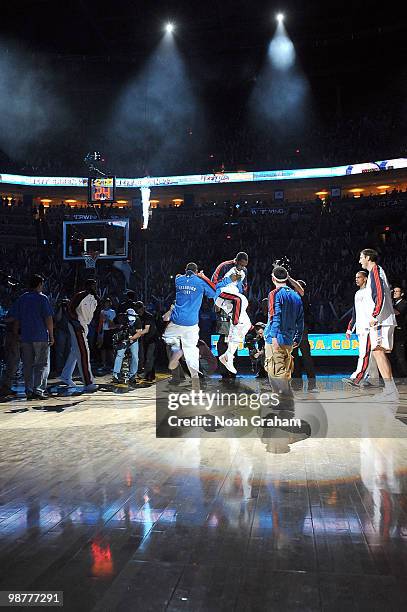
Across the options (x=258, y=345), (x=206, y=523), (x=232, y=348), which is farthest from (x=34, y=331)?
(x=206, y=523)

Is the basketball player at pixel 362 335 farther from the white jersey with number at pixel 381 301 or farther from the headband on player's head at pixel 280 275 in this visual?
the headband on player's head at pixel 280 275

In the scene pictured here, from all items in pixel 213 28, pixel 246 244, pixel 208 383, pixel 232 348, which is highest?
pixel 213 28

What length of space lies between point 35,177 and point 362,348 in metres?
34.1

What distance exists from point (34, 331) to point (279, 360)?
3947mm

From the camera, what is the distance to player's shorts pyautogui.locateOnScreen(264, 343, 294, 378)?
5.31 m

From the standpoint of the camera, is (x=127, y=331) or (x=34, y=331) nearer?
(x=34, y=331)

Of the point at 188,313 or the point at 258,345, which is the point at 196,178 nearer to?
the point at 258,345

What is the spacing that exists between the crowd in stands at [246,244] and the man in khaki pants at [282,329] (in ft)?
38.5

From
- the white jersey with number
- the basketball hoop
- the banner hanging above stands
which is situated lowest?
the white jersey with number

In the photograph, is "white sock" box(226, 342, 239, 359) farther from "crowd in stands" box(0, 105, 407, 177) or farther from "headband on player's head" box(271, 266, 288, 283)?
"crowd in stands" box(0, 105, 407, 177)

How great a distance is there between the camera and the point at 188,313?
6.90m

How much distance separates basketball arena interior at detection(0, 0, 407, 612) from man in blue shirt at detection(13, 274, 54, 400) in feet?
0.10

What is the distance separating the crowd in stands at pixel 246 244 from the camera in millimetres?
21250

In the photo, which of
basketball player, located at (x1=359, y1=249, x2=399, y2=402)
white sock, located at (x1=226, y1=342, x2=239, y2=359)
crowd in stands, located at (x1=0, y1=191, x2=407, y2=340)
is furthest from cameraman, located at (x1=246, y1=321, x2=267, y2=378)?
crowd in stands, located at (x1=0, y1=191, x2=407, y2=340)
